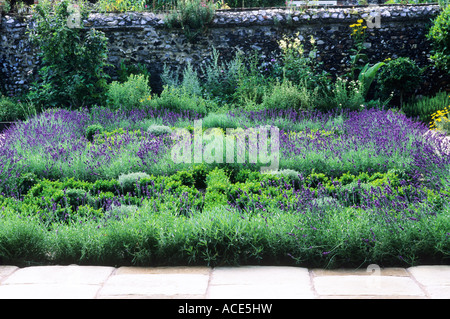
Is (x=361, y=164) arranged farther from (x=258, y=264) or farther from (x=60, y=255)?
(x=60, y=255)

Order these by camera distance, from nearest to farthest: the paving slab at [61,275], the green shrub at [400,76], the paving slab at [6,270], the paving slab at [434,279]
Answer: the paving slab at [434,279], the paving slab at [61,275], the paving slab at [6,270], the green shrub at [400,76]

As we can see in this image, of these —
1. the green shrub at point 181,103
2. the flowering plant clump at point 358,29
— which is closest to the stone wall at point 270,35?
the flowering plant clump at point 358,29

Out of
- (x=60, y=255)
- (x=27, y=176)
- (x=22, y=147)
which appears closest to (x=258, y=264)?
(x=60, y=255)

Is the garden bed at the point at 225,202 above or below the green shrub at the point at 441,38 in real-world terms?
below

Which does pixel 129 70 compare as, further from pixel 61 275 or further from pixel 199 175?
pixel 61 275

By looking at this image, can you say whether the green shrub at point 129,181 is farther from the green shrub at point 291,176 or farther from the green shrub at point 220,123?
the green shrub at point 220,123

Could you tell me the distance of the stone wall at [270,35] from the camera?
9.86 meters

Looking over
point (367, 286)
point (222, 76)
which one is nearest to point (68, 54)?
point (222, 76)

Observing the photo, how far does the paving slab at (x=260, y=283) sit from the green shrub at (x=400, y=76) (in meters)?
6.78

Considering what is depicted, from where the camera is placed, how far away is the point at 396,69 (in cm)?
904

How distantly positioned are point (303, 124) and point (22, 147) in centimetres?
376

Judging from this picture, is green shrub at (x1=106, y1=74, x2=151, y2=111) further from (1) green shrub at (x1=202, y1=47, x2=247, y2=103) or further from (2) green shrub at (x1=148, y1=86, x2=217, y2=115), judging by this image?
(1) green shrub at (x1=202, y1=47, x2=247, y2=103)

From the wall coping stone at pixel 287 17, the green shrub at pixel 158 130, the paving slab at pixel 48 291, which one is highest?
the wall coping stone at pixel 287 17

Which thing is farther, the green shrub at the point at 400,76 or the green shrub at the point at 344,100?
the green shrub at the point at 400,76
